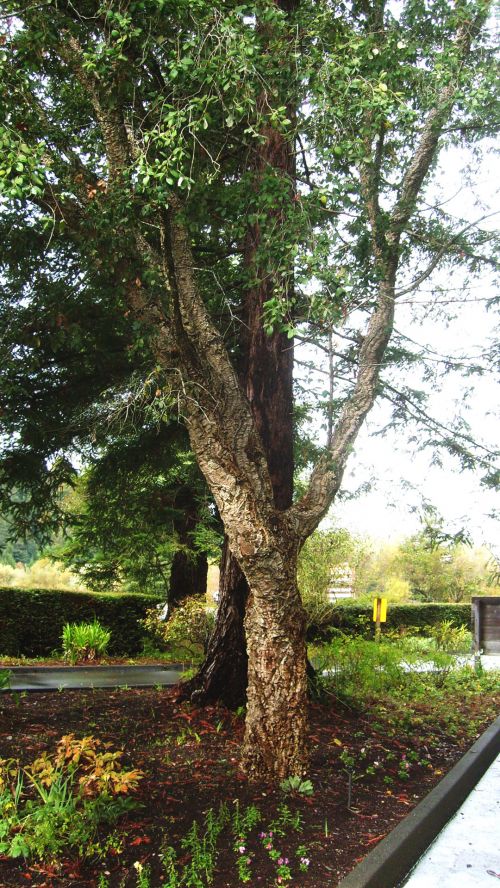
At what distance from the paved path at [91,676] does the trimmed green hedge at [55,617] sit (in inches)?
94.0

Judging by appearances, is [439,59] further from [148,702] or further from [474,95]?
[148,702]

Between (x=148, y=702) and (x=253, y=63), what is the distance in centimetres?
617

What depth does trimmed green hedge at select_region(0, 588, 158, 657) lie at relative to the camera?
13820mm

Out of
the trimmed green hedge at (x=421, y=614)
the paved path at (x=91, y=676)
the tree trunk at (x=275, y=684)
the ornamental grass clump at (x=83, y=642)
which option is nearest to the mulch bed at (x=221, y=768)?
the tree trunk at (x=275, y=684)

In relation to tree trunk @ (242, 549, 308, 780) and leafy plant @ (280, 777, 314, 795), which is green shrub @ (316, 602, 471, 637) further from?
leafy plant @ (280, 777, 314, 795)

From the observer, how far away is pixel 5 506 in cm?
897

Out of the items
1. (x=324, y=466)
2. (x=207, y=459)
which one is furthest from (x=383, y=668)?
(x=207, y=459)

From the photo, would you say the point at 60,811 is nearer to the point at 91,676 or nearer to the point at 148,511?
the point at 91,676

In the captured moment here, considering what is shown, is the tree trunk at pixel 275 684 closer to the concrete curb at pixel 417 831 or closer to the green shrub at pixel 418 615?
the concrete curb at pixel 417 831

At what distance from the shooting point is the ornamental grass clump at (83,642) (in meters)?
13.0

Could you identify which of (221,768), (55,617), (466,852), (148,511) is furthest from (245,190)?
(55,617)

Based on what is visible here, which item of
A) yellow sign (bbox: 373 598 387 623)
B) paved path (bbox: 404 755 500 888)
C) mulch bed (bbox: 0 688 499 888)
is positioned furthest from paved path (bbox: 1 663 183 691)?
paved path (bbox: 404 755 500 888)

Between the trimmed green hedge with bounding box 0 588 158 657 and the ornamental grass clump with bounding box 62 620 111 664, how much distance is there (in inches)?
37.9

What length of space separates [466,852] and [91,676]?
26.7 feet
